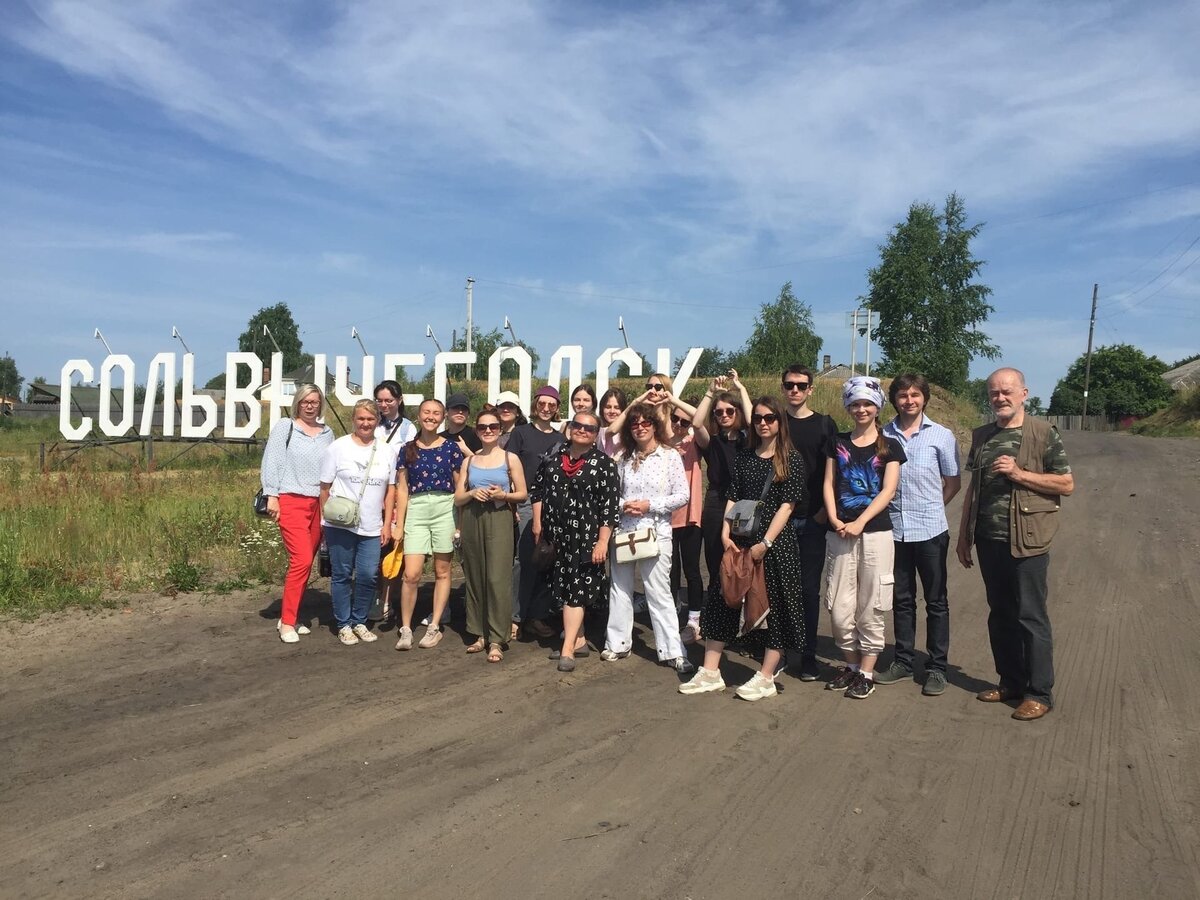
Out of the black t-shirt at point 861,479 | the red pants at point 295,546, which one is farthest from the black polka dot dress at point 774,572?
the red pants at point 295,546

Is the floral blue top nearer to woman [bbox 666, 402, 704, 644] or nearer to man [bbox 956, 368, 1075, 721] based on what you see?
woman [bbox 666, 402, 704, 644]

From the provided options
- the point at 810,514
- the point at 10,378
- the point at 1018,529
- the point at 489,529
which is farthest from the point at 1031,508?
the point at 10,378

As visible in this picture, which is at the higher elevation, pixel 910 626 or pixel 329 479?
pixel 329 479

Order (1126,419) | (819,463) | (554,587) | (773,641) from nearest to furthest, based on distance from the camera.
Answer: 1. (773,641)
2. (819,463)
3. (554,587)
4. (1126,419)

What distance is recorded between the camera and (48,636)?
618 cm

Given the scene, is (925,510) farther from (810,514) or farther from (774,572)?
(774,572)

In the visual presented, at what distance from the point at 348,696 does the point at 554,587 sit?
60.8 inches

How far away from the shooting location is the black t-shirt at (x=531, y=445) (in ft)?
22.1

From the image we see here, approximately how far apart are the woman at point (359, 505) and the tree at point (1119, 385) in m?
60.6

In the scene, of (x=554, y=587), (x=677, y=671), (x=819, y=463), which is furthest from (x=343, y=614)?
(x=819, y=463)

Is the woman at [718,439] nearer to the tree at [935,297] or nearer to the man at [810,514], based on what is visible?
the man at [810,514]

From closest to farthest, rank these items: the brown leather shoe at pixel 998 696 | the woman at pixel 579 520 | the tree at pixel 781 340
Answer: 1. the brown leather shoe at pixel 998 696
2. the woman at pixel 579 520
3. the tree at pixel 781 340

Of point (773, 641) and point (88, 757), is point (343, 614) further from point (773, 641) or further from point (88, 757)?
point (773, 641)

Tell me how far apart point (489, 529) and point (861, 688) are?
264 cm
